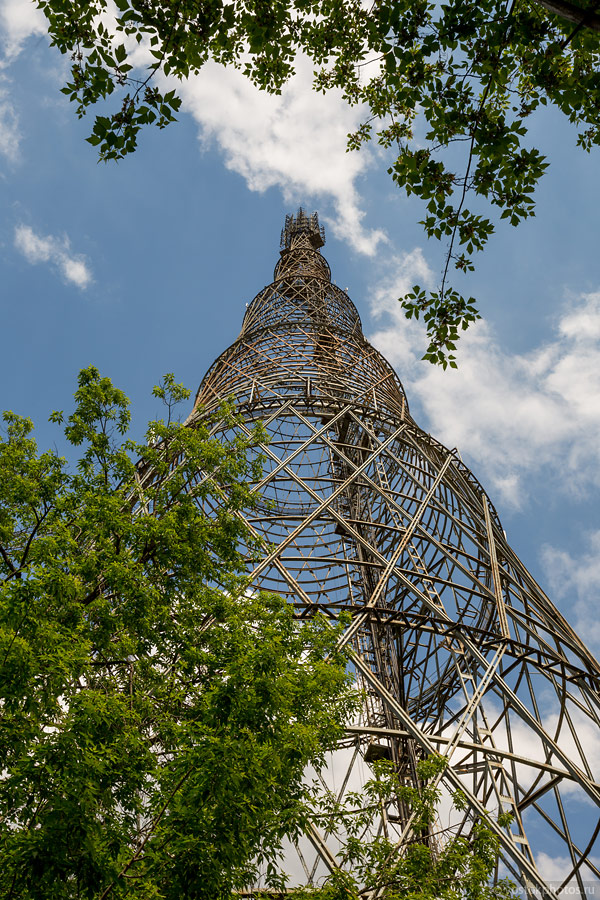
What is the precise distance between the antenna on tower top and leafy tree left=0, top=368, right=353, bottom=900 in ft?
76.6

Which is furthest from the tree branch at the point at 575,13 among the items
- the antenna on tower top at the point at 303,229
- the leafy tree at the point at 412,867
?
the antenna on tower top at the point at 303,229

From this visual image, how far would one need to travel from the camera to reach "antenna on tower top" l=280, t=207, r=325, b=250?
106 feet

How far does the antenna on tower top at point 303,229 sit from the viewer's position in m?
32.4

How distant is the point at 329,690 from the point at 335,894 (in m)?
1.96

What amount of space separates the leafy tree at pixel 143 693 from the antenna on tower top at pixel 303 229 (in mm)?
23341

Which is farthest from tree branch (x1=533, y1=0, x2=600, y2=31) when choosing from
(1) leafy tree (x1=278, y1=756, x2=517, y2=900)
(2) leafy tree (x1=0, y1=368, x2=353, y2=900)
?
(1) leafy tree (x1=278, y1=756, x2=517, y2=900)

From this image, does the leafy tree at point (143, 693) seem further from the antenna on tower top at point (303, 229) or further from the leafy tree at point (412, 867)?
the antenna on tower top at point (303, 229)

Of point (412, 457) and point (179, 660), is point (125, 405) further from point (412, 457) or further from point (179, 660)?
point (412, 457)

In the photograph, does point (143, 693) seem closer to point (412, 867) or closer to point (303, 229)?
point (412, 867)

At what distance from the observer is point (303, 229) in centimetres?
3297

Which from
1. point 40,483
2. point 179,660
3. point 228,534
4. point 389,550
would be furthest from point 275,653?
point 389,550

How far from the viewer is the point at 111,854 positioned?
219 inches

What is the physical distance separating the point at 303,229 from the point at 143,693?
28.6 m

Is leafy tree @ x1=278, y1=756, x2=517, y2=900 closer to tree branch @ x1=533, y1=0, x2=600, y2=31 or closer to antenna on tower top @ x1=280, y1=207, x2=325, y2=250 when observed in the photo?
tree branch @ x1=533, y1=0, x2=600, y2=31
